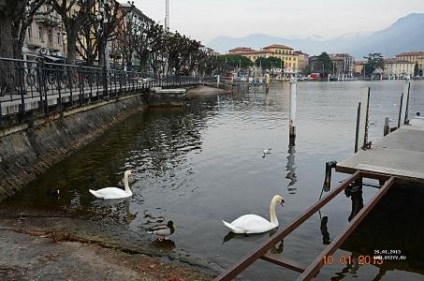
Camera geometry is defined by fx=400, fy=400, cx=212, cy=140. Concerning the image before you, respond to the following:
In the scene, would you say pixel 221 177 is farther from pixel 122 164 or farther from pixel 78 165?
pixel 78 165

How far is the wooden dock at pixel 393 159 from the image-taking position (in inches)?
387

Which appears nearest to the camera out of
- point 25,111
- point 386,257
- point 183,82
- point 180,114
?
point 386,257

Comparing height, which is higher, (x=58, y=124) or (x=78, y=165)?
(x=58, y=124)

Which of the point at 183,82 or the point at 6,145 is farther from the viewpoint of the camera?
the point at 183,82

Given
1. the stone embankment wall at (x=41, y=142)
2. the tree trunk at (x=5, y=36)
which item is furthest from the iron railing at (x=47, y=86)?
the tree trunk at (x=5, y=36)

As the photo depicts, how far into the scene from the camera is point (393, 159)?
1128 centimetres

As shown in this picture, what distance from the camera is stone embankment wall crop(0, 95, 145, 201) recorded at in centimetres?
1158

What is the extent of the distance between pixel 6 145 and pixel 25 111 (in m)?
1.85

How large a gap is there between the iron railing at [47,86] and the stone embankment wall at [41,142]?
0.56 meters

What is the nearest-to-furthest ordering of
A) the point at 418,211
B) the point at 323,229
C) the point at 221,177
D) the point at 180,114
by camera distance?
1. the point at 323,229
2. the point at 418,211
3. the point at 221,177
4. the point at 180,114

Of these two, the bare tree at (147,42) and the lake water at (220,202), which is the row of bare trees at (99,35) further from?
the lake water at (220,202)

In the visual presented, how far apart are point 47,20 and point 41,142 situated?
43053 millimetres

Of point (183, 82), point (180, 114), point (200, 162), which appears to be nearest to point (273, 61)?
point (183, 82)

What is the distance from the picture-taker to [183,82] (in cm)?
6862
